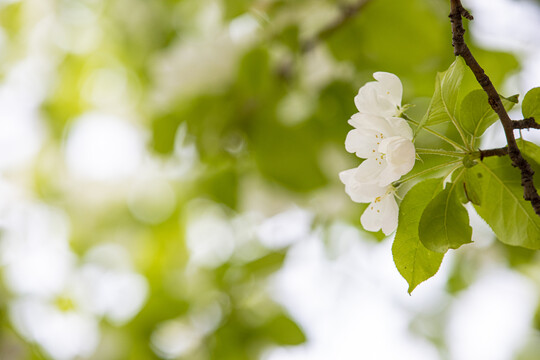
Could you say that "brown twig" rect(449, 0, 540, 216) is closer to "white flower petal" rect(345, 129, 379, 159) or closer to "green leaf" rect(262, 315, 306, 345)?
"white flower petal" rect(345, 129, 379, 159)

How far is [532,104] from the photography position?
40cm

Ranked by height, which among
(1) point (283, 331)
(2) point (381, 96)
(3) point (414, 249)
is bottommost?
(3) point (414, 249)

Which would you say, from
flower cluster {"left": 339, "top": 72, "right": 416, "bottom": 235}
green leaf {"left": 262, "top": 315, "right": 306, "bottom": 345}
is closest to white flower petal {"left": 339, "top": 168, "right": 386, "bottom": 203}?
flower cluster {"left": 339, "top": 72, "right": 416, "bottom": 235}

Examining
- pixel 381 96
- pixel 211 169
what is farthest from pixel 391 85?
pixel 211 169

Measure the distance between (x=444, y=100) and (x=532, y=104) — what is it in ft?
0.20

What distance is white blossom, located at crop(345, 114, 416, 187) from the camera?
392 mm

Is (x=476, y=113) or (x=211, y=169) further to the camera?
(x=211, y=169)

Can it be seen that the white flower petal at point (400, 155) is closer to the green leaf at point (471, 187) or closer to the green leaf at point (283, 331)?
the green leaf at point (471, 187)

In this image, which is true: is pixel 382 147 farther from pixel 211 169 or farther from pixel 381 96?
pixel 211 169

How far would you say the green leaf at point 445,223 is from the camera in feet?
1.35

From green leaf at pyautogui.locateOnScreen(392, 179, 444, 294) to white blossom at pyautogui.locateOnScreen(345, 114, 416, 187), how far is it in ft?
0.15

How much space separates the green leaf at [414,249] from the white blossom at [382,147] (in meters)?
0.04

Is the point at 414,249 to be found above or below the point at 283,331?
below

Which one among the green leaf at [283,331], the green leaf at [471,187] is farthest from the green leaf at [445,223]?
the green leaf at [283,331]
